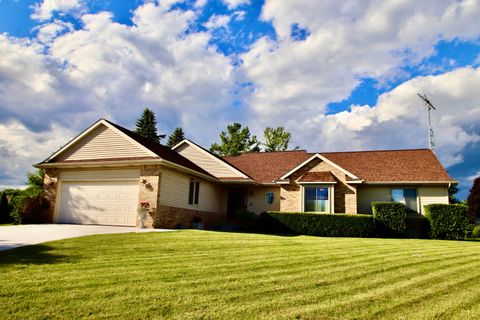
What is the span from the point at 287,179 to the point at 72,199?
1243cm

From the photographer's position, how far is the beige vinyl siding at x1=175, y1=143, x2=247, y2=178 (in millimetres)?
23297

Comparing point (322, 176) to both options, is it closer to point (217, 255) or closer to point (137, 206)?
point (137, 206)

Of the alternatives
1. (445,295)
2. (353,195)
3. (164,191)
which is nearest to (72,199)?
(164,191)

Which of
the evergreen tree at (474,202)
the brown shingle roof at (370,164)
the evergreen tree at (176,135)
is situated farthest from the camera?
the evergreen tree at (176,135)

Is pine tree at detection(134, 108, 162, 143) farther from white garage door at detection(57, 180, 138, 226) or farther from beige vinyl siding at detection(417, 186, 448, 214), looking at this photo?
beige vinyl siding at detection(417, 186, 448, 214)

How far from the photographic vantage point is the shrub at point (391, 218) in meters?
18.2

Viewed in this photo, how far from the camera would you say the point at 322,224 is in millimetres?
18547

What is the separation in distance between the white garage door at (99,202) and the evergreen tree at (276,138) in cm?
3061

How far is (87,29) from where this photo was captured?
14930 mm

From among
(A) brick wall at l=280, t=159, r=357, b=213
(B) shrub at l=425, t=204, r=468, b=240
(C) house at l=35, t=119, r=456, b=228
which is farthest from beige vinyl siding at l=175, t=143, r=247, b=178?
(B) shrub at l=425, t=204, r=468, b=240

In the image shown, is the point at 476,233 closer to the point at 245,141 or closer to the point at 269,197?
the point at 269,197

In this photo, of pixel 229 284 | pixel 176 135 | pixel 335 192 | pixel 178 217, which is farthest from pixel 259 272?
pixel 176 135

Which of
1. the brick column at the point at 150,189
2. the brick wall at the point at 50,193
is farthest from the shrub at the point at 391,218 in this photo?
the brick wall at the point at 50,193

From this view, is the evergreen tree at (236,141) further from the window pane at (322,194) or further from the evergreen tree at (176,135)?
the window pane at (322,194)
